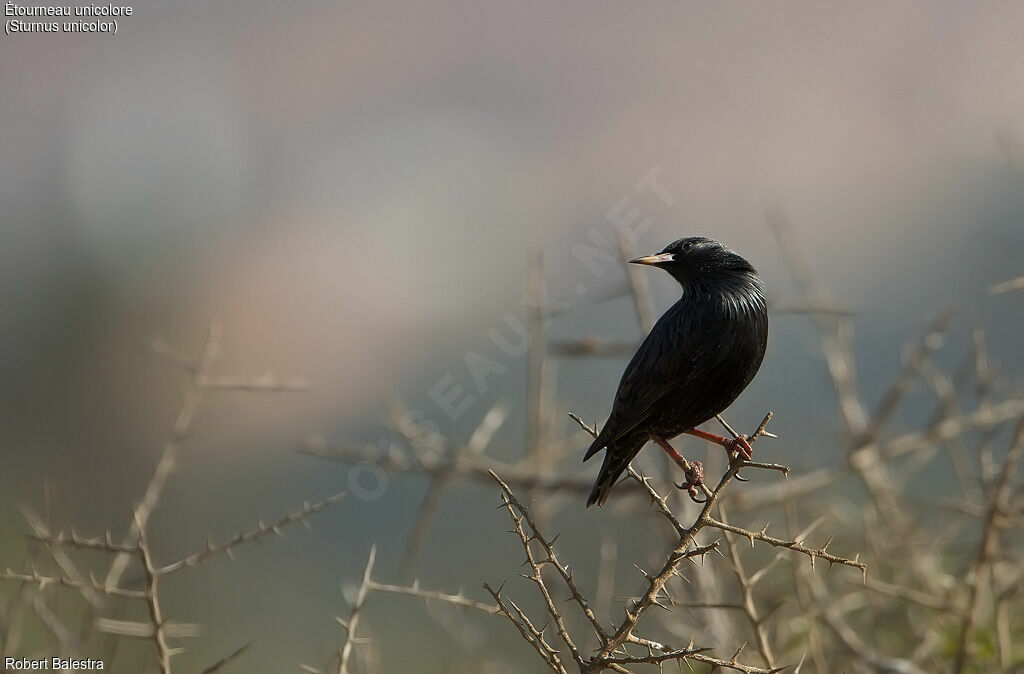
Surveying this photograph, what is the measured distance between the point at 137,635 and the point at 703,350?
1.88 meters

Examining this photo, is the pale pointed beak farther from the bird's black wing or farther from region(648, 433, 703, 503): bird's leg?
region(648, 433, 703, 503): bird's leg

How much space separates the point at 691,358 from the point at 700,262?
45 cm

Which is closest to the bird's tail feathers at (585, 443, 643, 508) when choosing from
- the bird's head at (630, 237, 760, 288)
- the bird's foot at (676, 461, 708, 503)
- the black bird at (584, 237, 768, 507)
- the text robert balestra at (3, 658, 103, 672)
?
the black bird at (584, 237, 768, 507)

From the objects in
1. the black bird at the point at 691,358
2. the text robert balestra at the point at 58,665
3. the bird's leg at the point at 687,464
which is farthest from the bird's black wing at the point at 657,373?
the text robert balestra at the point at 58,665

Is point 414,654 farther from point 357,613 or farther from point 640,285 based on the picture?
point 357,613

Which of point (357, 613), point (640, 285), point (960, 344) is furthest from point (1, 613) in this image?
point (960, 344)

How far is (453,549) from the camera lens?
1036 cm

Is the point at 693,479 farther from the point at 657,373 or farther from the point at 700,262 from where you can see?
the point at 700,262

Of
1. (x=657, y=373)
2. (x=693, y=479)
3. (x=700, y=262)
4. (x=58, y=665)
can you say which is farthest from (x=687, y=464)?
(x=58, y=665)

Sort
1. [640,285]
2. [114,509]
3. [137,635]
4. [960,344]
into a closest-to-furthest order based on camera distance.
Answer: [137,635] < [640,285] < [960,344] < [114,509]

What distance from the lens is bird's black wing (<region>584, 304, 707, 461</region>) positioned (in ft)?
11.1

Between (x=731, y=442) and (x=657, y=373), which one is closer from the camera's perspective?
(x=657, y=373)

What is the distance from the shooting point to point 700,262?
367cm

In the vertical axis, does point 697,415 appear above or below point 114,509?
above
